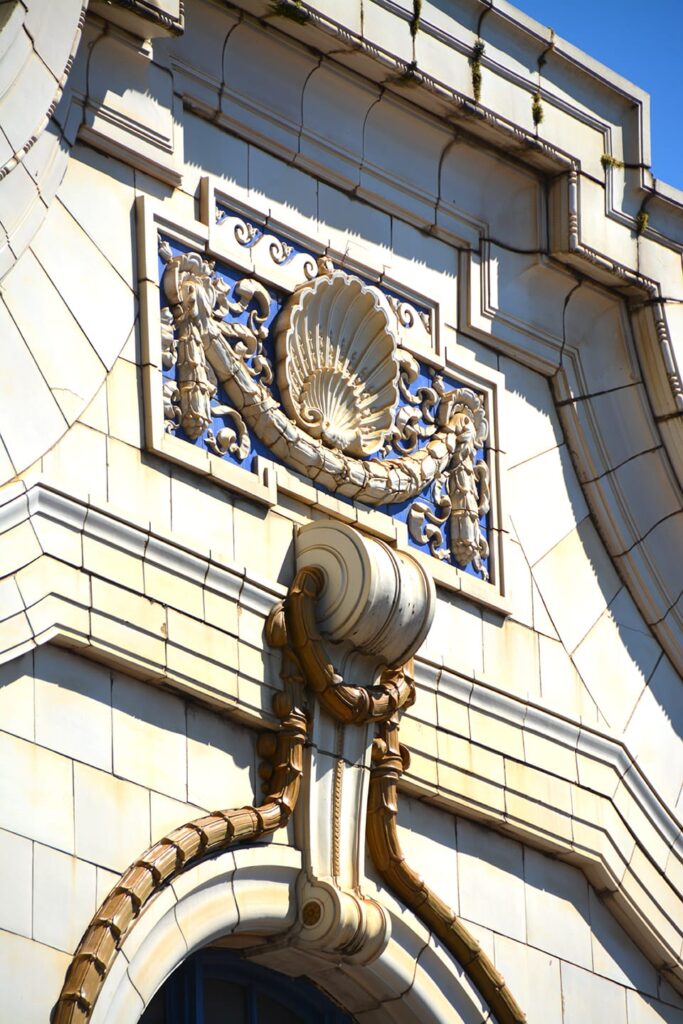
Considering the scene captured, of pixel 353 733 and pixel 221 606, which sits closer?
pixel 221 606

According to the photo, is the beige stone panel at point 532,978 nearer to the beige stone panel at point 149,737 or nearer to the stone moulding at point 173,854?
the stone moulding at point 173,854

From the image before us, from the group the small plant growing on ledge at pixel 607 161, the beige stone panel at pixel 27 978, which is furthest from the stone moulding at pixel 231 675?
the small plant growing on ledge at pixel 607 161

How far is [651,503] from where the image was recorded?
531 inches

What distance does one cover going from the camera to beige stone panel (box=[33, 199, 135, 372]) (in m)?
11.2

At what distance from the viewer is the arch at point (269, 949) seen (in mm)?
10492

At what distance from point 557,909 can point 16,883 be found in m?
3.14

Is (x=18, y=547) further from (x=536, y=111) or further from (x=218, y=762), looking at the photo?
(x=536, y=111)

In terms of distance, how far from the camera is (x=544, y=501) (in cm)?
1309

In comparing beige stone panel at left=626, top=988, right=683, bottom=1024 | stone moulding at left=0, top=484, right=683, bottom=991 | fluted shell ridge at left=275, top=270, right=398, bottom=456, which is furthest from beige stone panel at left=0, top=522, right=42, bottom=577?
beige stone panel at left=626, top=988, right=683, bottom=1024

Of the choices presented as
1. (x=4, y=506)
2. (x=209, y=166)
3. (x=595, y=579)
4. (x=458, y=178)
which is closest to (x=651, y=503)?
(x=595, y=579)

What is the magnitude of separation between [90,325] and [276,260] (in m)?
1.28

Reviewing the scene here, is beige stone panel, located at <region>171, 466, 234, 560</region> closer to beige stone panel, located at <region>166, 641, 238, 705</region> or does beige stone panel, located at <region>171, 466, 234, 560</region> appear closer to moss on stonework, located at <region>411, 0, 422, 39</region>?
beige stone panel, located at <region>166, 641, 238, 705</region>

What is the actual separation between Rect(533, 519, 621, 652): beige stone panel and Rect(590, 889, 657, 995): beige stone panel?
1.25m

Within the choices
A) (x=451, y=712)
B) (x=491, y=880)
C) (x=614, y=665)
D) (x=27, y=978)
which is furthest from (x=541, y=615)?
(x=27, y=978)
